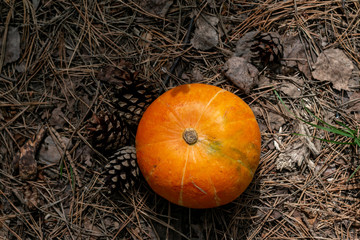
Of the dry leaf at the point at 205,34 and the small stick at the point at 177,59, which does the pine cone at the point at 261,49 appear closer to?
the dry leaf at the point at 205,34

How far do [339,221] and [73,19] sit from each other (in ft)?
11.2

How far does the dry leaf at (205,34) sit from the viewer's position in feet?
10.8

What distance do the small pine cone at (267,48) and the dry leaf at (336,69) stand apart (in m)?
0.44

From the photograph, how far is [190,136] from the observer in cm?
255

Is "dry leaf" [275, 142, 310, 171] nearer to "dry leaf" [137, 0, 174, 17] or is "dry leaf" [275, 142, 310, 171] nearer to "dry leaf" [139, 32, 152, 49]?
"dry leaf" [139, 32, 152, 49]

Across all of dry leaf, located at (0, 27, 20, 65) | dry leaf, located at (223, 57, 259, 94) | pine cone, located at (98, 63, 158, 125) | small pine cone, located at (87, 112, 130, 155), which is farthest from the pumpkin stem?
dry leaf, located at (0, 27, 20, 65)

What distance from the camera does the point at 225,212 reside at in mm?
3127

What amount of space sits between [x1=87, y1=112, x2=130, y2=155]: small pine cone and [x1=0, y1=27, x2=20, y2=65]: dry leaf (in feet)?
3.68

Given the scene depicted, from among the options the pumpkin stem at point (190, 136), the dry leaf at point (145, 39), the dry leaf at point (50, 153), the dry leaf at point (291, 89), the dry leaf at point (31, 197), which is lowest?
the dry leaf at point (31, 197)

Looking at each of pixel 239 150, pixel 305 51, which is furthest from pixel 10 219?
pixel 305 51

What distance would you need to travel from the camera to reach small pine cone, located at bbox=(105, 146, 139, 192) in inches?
115

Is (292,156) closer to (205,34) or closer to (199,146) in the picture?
(199,146)

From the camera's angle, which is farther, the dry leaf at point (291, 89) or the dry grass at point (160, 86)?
the dry leaf at point (291, 89)

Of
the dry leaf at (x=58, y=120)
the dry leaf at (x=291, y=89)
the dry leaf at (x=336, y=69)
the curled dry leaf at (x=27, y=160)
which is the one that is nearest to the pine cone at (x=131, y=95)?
Answer: the dry leaf at (x=58, y=120)
